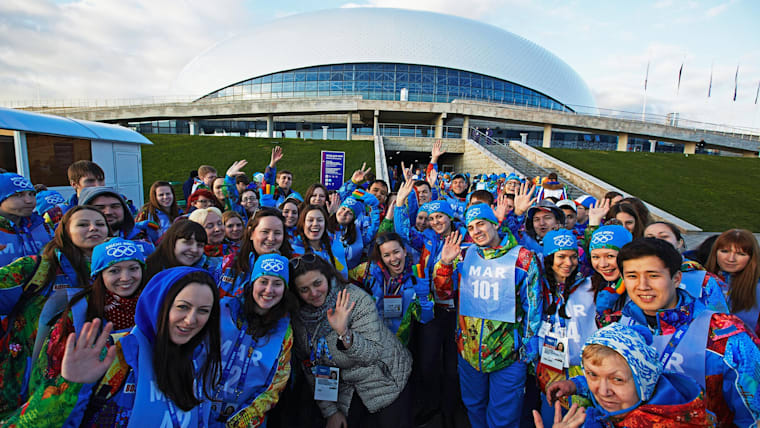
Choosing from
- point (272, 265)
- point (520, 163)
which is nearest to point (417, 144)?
point (520, 163)

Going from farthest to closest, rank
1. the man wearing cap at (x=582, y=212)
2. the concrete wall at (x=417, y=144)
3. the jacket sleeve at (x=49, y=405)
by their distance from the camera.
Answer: the concrete wall at (x=417, y=144), the man wearing cap at (x=582, y=212), the jacket sleeve at (x=49, y=405)

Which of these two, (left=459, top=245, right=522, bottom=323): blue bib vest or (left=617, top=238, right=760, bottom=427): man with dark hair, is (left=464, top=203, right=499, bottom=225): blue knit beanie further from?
(left=617, top=238, right=760, bottom=427): man with dark hair

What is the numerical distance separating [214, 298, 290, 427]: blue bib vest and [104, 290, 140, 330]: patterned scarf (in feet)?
1.97

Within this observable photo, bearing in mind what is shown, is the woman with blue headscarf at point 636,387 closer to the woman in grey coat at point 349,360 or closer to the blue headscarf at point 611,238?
the blue headscarf at point 611,238

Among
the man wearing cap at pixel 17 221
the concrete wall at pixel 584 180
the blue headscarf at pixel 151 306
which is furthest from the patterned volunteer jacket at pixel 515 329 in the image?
the concrete wall at pixel 584 180

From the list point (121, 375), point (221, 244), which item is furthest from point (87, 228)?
point (121, 375)

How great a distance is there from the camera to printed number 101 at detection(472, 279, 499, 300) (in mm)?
2742

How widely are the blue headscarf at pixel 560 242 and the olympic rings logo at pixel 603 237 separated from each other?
0.54ft

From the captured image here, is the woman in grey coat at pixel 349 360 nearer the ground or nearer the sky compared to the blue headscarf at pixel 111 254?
nearer the ground

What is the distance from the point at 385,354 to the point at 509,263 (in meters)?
1.24

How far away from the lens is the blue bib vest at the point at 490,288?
8.85ft

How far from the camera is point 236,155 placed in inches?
755

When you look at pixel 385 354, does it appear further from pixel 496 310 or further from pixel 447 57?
pixel 447 57

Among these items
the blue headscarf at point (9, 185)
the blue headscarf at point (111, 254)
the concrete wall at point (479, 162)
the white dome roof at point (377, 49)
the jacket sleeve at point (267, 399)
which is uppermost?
the white dome roof at point (377, 49)
